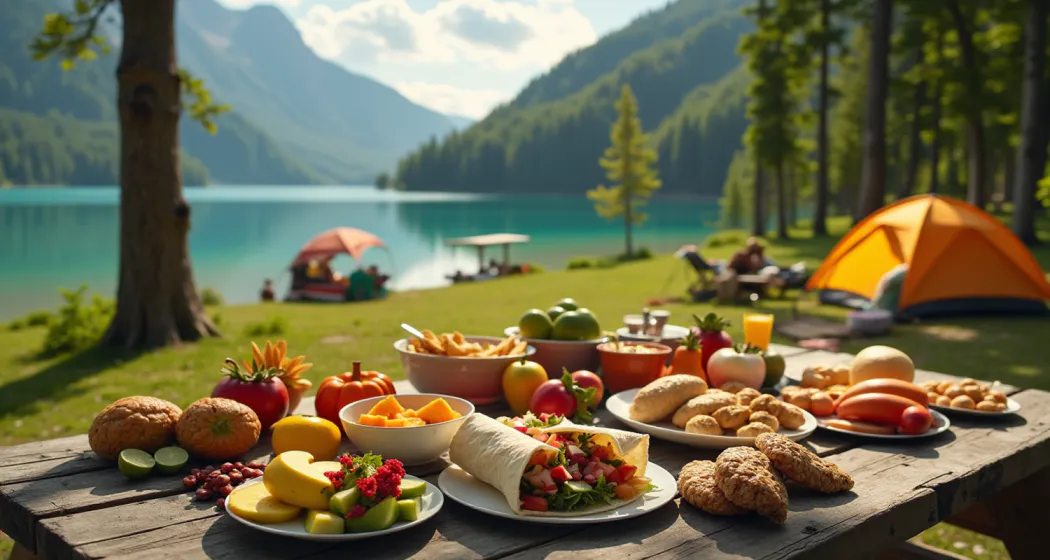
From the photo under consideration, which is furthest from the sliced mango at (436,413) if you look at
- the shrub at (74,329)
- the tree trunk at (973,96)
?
the tree trunk at (973,96)

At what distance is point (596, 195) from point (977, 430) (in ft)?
112

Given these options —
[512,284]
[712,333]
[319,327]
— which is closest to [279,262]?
[512,284]

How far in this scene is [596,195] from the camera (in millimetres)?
36719

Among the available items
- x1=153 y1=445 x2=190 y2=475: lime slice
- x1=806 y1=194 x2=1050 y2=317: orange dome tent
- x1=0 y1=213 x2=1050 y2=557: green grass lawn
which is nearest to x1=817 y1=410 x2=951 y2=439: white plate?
x1=153 y1=445 x2=190 y2=475: lime slice

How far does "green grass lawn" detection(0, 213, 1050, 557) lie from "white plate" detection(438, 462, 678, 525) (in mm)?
6273

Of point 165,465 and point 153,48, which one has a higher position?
point 153,48

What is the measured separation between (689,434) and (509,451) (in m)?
0.75

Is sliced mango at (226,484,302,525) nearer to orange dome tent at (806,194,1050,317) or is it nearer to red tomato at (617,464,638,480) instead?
red tomato at (617,464,638,480)

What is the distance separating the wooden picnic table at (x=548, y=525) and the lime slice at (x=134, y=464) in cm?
3

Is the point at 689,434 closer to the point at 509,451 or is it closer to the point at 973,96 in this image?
the point at 509,451

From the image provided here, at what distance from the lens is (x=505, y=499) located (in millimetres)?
2016

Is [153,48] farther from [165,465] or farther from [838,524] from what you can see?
[838,524]

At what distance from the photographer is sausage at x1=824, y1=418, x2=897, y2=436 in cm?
271

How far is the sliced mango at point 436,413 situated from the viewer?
7.70ft
